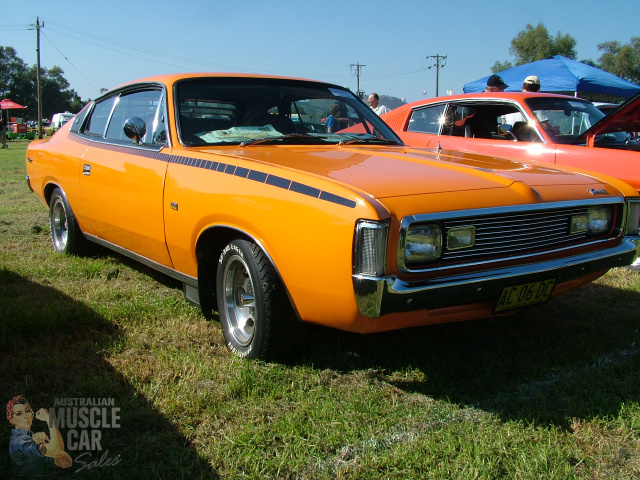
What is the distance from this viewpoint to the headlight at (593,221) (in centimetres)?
278

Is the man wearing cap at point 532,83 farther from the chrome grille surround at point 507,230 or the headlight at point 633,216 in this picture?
the chrome grille surround at point 507,230

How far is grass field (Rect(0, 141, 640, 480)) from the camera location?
6.48ft

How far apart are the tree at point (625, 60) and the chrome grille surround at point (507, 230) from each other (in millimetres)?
67533

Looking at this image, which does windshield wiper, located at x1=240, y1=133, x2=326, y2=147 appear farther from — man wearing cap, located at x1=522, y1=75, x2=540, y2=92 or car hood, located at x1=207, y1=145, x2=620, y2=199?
man wearing cap, located at x1=522, y1=75, x2=540, y2=92

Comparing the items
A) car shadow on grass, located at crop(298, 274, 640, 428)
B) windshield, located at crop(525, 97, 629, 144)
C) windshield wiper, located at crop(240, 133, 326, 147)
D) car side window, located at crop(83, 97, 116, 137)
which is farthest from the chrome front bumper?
windshield, located at crop(525, 97, 629, 144)

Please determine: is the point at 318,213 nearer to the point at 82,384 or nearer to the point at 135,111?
the point at 82,384

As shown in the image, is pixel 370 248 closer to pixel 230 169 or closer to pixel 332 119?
pixel 230 169

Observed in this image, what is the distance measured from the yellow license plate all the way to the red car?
2.28m

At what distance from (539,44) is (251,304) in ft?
202

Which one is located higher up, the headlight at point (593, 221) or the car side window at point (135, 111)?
the car side window at point (135, 111)

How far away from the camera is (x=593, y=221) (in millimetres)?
2893

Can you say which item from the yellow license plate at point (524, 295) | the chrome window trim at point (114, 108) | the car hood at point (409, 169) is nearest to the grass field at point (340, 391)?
the yellow license plate at point (524, 295)

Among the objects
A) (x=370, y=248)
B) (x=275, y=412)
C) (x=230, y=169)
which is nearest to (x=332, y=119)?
(x=230, y=169)

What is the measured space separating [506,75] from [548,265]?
12.6 meters
